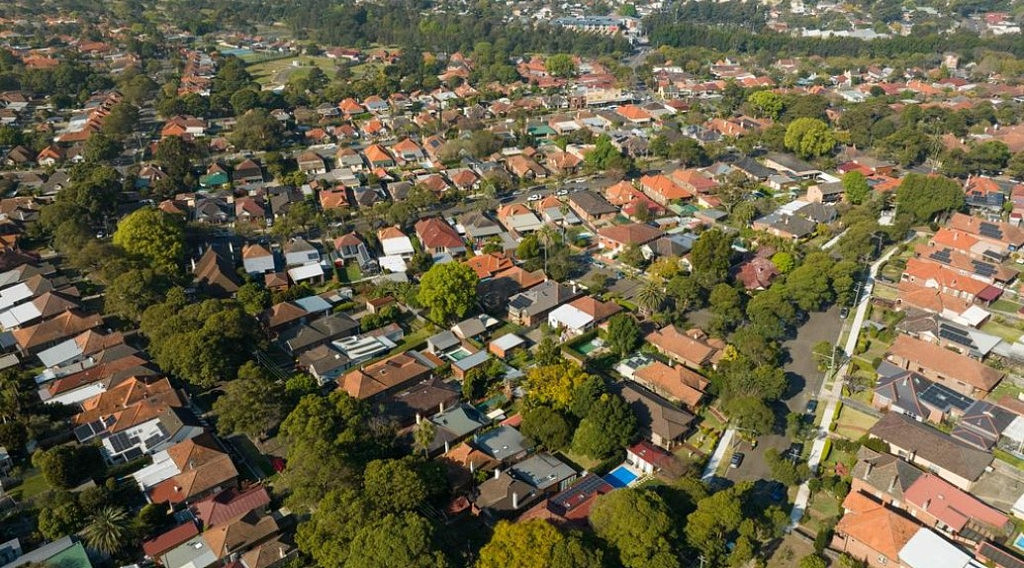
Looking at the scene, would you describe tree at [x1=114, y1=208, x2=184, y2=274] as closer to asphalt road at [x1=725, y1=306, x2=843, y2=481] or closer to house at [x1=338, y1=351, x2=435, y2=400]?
house at [x1=338, y1=351, x2=435, y2=400]

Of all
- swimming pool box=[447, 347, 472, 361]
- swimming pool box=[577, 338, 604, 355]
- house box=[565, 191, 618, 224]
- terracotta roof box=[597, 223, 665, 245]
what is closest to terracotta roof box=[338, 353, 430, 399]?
swimming pool box=[447, 347, 472, 361]

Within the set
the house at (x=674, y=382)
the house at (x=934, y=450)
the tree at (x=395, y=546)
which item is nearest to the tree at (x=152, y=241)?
the tree at (x=395, y=546)

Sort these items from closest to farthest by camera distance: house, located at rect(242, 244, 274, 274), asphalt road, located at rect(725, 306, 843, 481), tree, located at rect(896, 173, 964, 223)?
asphalt road, located at rect(725, 306, 843, 481)
house, located at rect(242, 244, 274, 274)
tree, located at rect(896, 173, 964, 223)

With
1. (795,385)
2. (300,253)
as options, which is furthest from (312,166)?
(795,385)

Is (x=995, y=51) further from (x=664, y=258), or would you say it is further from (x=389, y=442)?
(x=389, y=442)

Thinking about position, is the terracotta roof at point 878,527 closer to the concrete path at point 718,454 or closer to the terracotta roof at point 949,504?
the terracotta roof at point 949,504

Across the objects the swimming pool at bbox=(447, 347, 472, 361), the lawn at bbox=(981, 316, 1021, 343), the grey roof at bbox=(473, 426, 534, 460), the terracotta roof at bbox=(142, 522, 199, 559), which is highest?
the terracotta roof at bbox=(142, 522, 199, 559)
